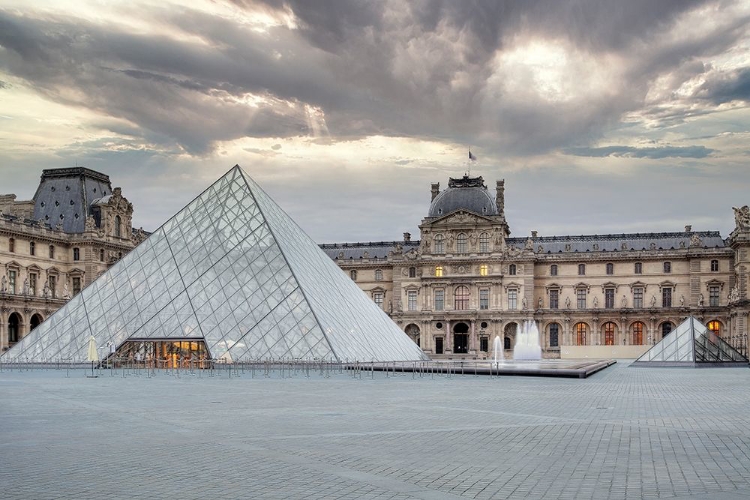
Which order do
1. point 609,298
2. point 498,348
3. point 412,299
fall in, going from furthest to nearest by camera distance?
point 412,299 < point 609,298 < point 498,348

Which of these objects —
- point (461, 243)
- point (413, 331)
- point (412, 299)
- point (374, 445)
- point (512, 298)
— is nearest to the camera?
point (374, 445)

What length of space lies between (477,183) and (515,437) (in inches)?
2790

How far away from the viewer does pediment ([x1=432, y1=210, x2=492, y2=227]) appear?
78.3 meters

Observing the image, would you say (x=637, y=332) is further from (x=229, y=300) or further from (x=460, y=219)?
(x=229, y=300)

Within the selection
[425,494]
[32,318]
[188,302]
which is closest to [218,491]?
[425,494]

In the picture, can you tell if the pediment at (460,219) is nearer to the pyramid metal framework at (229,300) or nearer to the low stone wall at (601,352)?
the low stone wall at (601,352)

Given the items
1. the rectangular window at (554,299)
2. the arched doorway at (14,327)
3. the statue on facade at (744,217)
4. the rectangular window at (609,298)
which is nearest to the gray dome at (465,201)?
the rectangular window at (554,299)

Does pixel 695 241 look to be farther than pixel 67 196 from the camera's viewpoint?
Yes

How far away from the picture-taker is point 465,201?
265 ft

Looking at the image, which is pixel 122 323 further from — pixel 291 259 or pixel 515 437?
pixel 515 437

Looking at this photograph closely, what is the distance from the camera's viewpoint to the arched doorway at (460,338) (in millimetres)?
80188

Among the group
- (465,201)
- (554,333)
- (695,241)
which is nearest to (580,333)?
(554,333)

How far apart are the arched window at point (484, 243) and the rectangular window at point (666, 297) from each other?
→ 1568cm

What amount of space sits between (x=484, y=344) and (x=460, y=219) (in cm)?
1149
